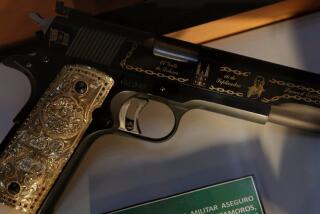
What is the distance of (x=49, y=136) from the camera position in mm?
883

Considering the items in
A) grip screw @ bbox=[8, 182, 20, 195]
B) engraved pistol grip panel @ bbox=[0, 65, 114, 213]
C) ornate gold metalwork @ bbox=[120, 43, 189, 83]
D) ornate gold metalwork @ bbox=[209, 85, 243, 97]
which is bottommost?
grip screw @ bbox=[8, 182, 20, 195]

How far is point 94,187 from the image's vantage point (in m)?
1.03

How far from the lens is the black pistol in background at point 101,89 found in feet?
2.89

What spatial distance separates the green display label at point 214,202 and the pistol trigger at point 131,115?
16cm

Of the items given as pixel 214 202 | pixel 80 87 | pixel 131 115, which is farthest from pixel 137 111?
pixel 214 202

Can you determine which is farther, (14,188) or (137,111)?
(137,111)

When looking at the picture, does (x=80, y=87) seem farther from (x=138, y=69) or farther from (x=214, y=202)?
(x=214, y=202)

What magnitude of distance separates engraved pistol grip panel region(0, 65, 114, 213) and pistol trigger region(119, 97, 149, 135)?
6 centimetres

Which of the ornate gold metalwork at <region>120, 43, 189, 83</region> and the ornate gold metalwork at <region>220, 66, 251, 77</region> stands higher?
the ornate gold metalwork at <region>220, 66, 251, 77</region>

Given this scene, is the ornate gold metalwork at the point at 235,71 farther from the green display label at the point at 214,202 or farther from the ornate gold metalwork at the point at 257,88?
the green display label at the point at 214,202

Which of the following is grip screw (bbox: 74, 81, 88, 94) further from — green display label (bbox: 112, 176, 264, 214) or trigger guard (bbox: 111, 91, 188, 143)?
green display label (bbox: 112, 176, 264, 214)

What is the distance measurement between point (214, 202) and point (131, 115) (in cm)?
25

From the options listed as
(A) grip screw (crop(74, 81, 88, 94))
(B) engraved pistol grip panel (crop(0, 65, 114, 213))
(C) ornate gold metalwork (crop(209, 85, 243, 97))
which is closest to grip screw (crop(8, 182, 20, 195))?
(B) engraved pistol grip panel (crop(0, 65, 114, 213))

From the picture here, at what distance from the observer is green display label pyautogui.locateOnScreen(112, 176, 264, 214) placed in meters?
0.95
